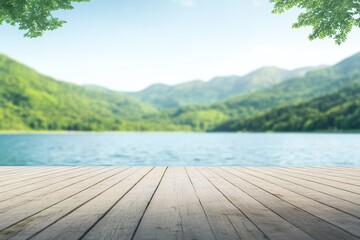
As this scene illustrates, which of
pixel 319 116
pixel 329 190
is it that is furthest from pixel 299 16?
pixel 319 116

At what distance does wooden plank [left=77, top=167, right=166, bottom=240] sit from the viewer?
10.4 ft

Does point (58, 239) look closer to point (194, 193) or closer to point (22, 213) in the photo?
point (22, 213)

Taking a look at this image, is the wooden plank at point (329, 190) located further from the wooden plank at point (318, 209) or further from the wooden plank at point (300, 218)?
the wooden plank at point (300, 218)

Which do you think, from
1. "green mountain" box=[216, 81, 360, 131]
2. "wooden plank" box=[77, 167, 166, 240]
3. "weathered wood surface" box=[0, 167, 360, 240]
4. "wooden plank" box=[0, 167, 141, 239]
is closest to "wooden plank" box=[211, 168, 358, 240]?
"weathered wood surface" box=[0, 167, 360, 240]

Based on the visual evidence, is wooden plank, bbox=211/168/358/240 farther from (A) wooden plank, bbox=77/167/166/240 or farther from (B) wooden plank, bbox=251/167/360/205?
(A) wooden plank, bbox=77/167/166/240

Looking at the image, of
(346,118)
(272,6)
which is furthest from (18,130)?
(272,6)

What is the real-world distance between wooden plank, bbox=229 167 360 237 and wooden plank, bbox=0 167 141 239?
2774 mm

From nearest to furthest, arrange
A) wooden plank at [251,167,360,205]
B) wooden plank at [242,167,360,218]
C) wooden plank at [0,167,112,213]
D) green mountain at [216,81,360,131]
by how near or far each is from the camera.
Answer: wooden plank at [242,167,360,218] → wooden plank at [0,167,112,213] → wooden plank at [251,167,360,205] → green mountain at [216,81,360,131]

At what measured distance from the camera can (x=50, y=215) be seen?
156 inches

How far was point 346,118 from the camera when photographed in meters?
127

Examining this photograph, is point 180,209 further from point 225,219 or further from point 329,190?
point 329,190

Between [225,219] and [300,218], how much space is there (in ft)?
2.70

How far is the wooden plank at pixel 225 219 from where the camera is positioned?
3.17m

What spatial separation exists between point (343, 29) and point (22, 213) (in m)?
6.82
